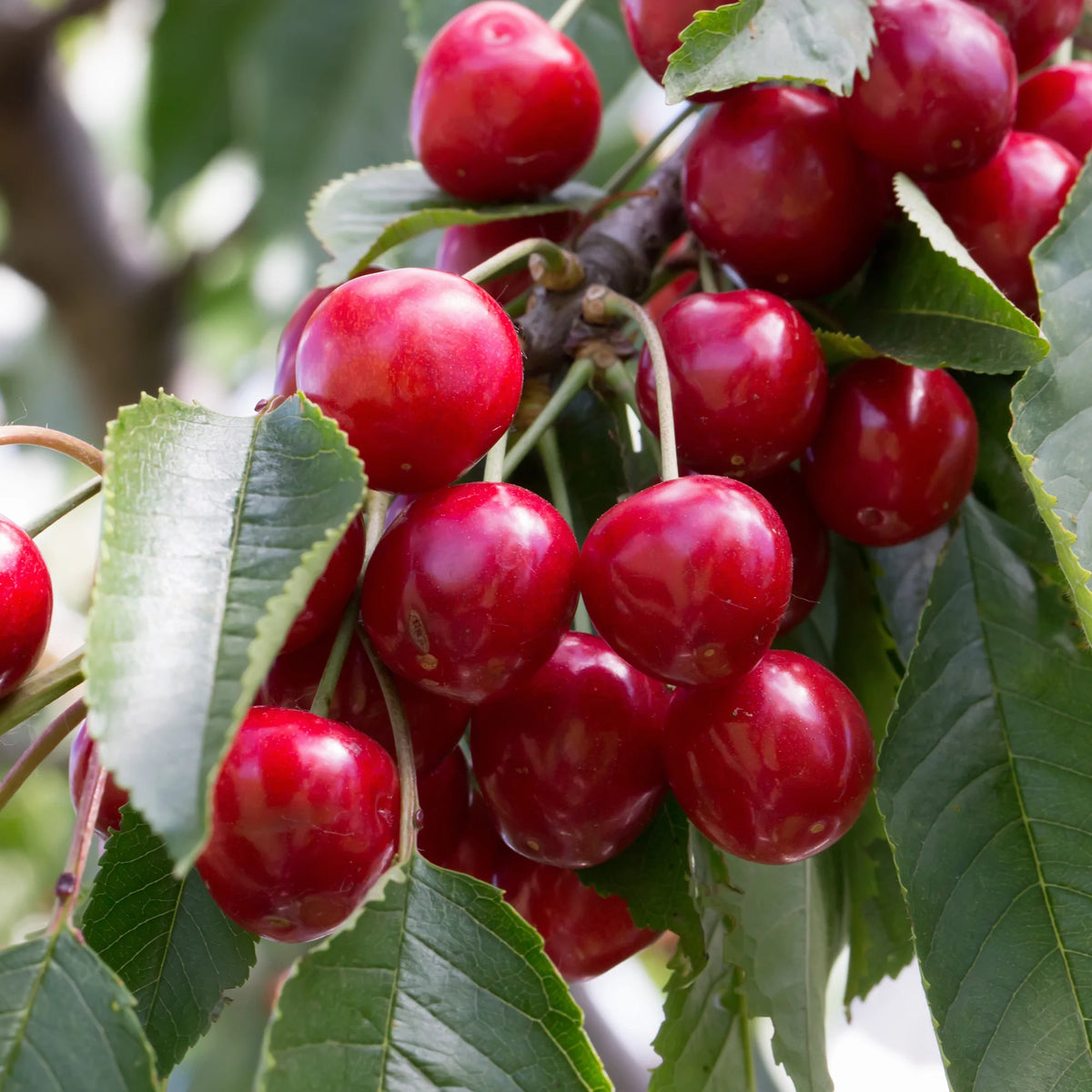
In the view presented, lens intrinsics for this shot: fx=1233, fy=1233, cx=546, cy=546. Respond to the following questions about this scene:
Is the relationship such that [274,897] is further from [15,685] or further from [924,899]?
[924,899]

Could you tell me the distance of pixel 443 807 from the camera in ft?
1.95

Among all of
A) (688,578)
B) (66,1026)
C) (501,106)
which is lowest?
(66,1026)

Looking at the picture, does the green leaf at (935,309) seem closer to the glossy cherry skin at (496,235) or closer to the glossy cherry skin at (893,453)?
the glossy cherry skin at (893,453)

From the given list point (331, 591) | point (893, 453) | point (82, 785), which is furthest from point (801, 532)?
point (82, 785)

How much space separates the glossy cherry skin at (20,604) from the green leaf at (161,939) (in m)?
0.08

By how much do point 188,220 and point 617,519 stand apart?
81.9 inches

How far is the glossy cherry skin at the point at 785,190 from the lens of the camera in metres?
0.65

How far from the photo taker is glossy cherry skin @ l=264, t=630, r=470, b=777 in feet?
1.75

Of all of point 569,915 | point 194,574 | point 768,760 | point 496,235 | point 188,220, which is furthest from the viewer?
point 188,220

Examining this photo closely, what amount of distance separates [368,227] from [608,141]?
2.42 feet

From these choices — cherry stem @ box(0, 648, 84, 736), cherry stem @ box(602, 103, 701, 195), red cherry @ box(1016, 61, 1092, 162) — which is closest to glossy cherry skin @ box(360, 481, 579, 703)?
cherry stem @ box(0, 648, 84, 736)

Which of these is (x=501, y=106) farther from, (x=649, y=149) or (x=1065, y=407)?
(x=1065, y=407)

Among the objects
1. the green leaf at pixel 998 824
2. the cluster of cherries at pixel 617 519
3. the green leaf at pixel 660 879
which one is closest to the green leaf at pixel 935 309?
the cluster of cherries at pixel 617 519

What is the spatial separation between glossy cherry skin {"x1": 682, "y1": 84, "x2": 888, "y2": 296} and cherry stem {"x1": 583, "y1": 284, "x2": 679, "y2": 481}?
77 mm
